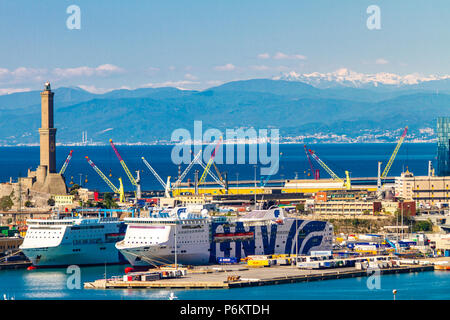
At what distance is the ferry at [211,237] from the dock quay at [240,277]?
8.14ft

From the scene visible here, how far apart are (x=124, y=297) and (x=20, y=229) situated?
79.1ft

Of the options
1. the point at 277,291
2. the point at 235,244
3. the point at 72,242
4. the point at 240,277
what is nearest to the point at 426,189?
the point at 235,244

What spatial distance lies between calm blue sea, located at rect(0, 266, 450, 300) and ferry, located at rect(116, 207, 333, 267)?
Answer: 3.92 metres

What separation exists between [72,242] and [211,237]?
26.8 ft

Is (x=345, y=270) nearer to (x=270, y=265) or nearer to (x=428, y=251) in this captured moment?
(x=270, y=265)

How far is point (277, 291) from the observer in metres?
47.9

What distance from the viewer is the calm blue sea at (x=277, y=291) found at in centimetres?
4609

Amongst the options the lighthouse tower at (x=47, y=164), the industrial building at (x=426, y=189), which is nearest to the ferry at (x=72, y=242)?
the lighthouse tower at (x=47, y=164)

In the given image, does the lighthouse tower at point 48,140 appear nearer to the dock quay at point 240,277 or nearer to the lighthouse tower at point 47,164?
the lighthouse tower at point 47,164

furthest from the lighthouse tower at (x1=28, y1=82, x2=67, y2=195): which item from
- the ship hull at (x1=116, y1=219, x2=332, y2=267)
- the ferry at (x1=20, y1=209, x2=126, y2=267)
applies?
the ship hull at (x1=116, y1=219, x2=332, y2=267)

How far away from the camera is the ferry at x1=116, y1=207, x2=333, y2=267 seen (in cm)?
5672

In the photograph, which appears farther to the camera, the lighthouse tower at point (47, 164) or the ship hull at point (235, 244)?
the lighthouse tower at point (47, 164)

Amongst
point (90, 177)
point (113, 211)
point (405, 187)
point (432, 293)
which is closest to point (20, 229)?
point (113, 211)
